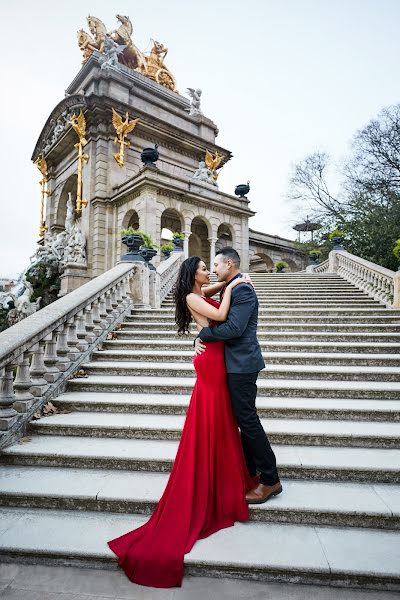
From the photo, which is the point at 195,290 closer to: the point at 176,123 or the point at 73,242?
the point at 73,242

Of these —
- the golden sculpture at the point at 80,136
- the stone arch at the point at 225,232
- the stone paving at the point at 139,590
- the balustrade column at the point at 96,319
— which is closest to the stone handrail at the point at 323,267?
the stone arch at the point at 225,232

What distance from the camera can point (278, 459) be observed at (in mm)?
3305

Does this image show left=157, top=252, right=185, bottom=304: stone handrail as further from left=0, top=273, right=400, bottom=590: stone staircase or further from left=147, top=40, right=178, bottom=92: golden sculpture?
left=147, top=40, right=178, bottom=92: golden sculpture

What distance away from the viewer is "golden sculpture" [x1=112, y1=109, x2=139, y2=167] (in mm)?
19344

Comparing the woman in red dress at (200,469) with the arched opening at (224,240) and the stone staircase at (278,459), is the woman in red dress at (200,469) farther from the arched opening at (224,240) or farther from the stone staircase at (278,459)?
the arched opening at (224,240)

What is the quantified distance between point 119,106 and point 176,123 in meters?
4.73

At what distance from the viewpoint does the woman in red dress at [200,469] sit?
2.35m

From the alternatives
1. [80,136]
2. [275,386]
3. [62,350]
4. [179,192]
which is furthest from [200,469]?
[80,136]

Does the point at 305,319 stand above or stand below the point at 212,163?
below

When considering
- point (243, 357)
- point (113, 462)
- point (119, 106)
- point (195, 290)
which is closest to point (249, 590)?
point (243, 357)

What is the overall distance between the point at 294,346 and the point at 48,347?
3816mm

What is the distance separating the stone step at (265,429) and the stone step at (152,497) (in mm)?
548

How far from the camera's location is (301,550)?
236 cm

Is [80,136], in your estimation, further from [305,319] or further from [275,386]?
[275,386]
